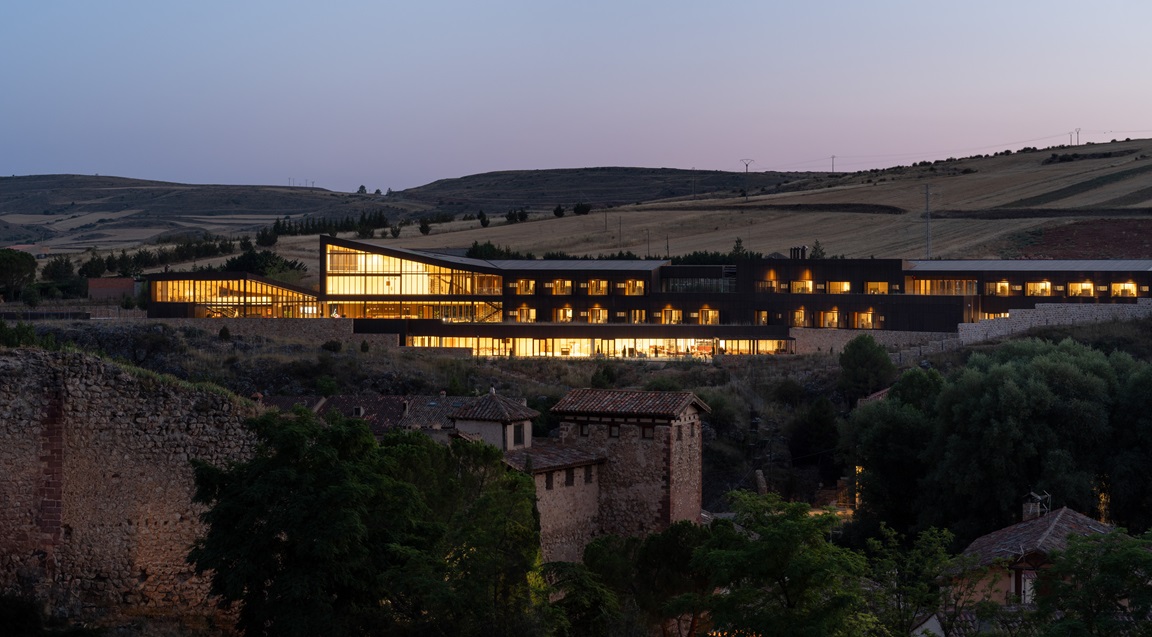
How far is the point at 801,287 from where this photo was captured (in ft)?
282

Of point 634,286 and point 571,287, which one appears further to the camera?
point 571,287

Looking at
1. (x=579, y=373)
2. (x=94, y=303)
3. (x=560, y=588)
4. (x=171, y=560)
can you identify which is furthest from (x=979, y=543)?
(x=94, y=303)

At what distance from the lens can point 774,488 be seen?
53.8 m

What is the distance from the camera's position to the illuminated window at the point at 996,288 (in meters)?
82.3

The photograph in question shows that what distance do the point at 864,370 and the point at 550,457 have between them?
3496cm

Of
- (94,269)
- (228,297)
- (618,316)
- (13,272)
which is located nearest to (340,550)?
(228,297)

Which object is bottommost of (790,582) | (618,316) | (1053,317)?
(790,582)

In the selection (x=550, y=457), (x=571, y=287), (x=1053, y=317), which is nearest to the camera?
(x=550, y=457)

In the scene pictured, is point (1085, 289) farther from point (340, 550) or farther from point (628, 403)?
point (340, 550)

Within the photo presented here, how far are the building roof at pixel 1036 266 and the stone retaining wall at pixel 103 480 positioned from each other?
69391 mm

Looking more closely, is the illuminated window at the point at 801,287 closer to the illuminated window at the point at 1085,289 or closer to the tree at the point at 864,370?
the illuminated window at the point at 1085,289

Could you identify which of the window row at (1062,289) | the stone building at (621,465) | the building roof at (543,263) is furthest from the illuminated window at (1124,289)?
the stone building at (621,465)

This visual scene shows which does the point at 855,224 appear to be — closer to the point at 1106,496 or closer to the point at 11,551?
the point at 1106,496

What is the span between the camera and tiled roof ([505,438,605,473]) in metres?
31.6
